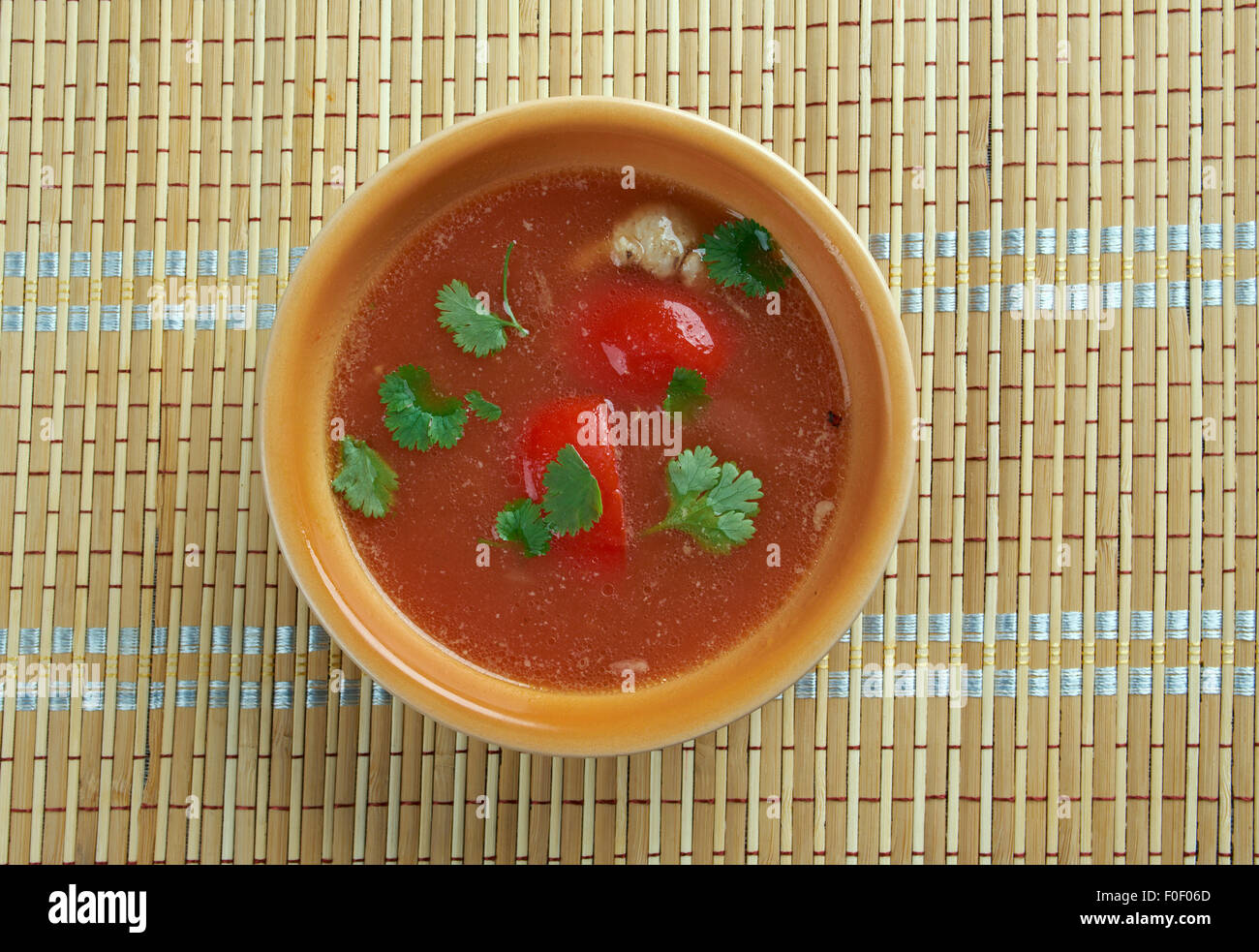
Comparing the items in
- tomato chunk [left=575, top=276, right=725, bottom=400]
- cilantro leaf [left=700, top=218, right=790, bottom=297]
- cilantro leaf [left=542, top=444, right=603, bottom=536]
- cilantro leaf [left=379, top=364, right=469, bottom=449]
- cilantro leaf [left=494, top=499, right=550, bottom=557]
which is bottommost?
cilantro leaf [left=494, top=499, right=550, bottom=557]

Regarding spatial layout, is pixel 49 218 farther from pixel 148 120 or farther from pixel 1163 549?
pixel 1163 549

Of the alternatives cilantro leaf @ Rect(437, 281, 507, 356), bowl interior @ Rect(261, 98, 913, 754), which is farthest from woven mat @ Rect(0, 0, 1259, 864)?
cilantro leaf @ Rect(437, 281, 507, 356)

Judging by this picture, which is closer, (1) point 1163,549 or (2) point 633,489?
(2) point 633,489

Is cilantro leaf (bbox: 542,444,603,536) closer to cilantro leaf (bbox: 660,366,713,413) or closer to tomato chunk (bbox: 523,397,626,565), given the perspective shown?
tomato chunk (bbox: 523,397,626,565)

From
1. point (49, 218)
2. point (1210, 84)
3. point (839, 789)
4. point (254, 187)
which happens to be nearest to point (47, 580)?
point (49, 218)

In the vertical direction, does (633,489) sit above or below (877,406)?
below

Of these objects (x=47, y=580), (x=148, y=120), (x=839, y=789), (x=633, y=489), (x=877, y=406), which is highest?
(x=148, y=120)

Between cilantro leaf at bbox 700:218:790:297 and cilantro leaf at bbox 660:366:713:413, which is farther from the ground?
cilantro leaf at bbox 700:218:790:297
